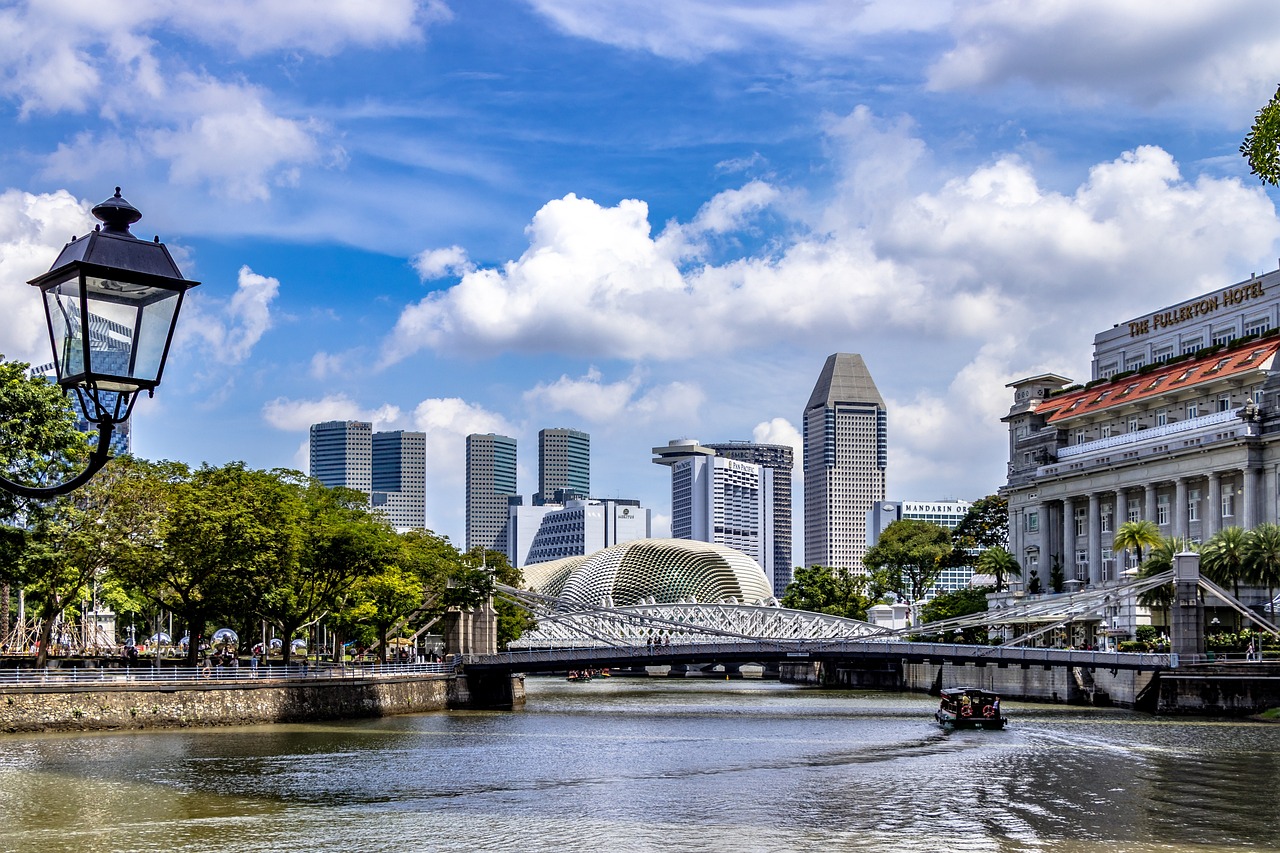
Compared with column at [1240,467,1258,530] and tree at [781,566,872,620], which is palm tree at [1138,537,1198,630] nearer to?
column at [1240,467,1258,530]

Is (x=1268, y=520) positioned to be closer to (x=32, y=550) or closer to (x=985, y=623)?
(x=985, y=623)

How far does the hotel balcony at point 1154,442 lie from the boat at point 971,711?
49.6m

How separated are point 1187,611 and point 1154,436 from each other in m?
39.4

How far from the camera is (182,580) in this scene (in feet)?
270

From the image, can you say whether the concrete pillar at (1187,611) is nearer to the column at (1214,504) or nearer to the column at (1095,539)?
the column at (1214,504)

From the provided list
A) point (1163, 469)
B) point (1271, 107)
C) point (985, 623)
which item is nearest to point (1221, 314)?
point (1163, 469)

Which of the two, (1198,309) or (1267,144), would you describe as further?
(1198,309)

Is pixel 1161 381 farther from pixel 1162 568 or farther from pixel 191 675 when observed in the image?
pixel 191 675

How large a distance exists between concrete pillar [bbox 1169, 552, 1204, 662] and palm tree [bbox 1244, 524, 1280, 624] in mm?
6627

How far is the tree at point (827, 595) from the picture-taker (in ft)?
539

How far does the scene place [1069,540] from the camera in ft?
454

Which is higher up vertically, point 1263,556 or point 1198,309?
point 1198,309

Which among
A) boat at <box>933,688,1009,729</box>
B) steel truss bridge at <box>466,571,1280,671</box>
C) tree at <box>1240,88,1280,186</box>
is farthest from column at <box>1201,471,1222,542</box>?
tree at <box>1240,88,1280,186</box>

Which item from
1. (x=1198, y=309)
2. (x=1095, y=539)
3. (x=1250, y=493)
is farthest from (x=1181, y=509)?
(x=1198, y=309)
